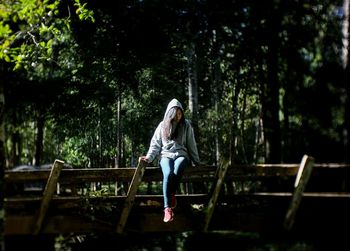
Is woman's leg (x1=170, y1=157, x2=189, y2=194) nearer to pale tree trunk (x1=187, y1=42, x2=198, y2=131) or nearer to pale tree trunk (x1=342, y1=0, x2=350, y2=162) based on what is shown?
pale tree trunk (x1=342, y1=0, x2=350, y2=162)

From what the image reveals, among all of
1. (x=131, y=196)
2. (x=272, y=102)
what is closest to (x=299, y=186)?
(x=131, y=196)

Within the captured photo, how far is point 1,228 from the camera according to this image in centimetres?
521

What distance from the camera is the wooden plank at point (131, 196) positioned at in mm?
7637

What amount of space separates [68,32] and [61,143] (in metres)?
3.87

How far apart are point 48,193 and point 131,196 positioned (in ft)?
4.15

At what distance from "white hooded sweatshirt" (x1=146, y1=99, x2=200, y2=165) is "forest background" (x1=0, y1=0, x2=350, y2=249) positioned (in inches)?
94.9

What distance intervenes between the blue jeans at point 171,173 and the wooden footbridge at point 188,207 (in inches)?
10.0

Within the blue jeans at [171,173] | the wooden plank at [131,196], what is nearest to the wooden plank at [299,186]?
the blue jeans at [171,173]

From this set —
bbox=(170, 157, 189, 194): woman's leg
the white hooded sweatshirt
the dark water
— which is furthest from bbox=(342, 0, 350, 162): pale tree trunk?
bbox=(170, 157, 189, 194): woman's leg

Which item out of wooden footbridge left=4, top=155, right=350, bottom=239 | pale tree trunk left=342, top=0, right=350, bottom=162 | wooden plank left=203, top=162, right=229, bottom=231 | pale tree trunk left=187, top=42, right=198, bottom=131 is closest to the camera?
wooden footbridge left=4, top=155, right=350, bottom=239

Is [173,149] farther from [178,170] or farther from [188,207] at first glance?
[188,207]

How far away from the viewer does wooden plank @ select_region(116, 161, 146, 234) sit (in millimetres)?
7637

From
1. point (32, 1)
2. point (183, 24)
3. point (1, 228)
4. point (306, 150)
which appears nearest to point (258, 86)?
point (183, 24)

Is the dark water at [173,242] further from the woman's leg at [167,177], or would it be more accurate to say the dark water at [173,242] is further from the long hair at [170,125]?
the long hair at [170,125]
